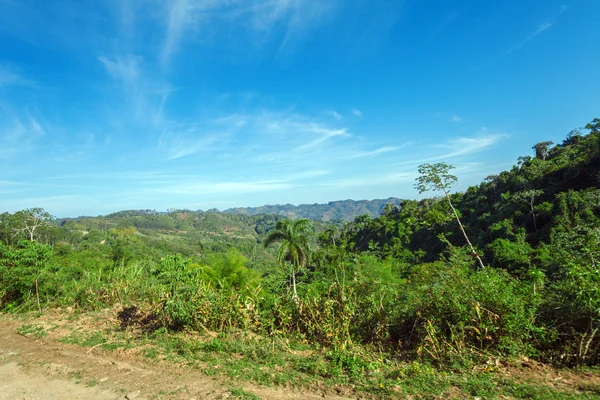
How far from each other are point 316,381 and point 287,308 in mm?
2399

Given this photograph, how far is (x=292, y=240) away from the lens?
22016 millimetres

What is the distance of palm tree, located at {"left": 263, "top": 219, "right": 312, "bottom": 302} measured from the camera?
21938mm

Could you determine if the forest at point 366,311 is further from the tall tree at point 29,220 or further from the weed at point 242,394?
the tall tree at point 29,220

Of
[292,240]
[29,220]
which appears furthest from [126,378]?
[29,220]

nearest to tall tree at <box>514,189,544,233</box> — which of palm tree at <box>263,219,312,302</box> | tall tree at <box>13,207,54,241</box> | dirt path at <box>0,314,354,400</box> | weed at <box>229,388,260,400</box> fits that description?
palm tree at <box>263,219,312,302</box>

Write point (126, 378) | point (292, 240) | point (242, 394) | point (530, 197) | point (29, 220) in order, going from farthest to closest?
point (29, 220), point (530, 197), point (292, 240), point (126, 378), point (242, 394)

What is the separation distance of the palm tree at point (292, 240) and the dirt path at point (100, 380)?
15.8 meters

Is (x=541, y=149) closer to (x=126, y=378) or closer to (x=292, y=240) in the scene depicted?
(x=292, y=240)

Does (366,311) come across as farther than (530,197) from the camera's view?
No

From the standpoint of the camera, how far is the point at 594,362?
14.3 feet

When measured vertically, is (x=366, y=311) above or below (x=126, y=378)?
above

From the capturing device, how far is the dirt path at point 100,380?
4.39 meters

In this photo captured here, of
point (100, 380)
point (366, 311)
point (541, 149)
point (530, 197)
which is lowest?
point (100, 380)

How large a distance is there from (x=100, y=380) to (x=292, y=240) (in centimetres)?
1719
